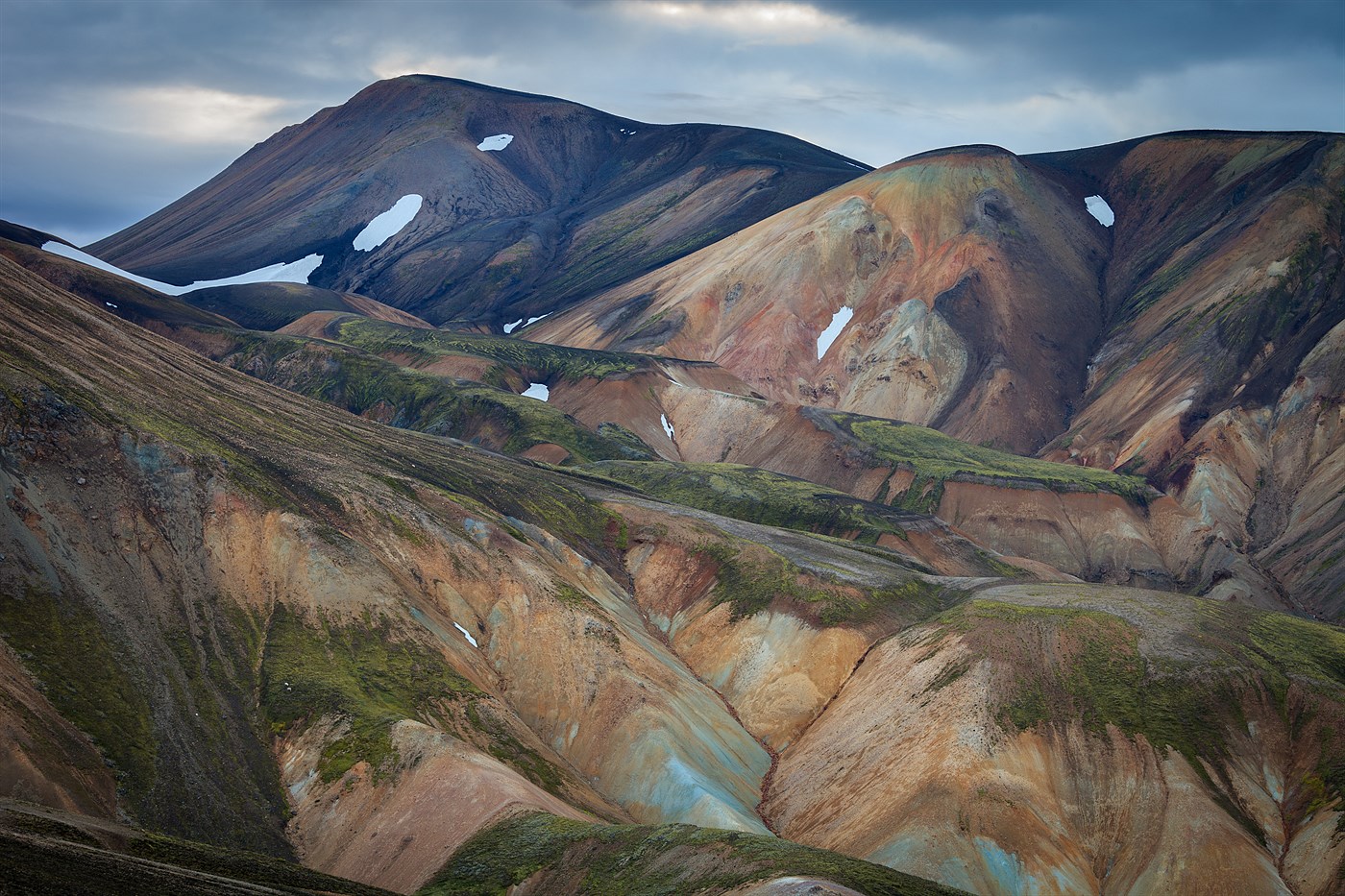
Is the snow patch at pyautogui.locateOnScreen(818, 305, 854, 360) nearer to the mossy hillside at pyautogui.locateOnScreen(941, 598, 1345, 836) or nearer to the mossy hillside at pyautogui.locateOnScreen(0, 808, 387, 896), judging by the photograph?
the mossy hillside at pyautogui.locateOnScreen(941, 598, 1345, 836)

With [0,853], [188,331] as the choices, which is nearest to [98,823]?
[0,853]

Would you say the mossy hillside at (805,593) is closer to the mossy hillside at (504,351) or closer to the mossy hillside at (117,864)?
the mossy hillside at (117,864)

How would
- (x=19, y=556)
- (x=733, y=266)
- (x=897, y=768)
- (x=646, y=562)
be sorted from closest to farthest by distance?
1. (x=19, y=556)
2. (x=897, y=768)
3. (x=646, y=562)
4. (x=733, y=266)

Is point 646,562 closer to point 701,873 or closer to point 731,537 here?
point 731,537

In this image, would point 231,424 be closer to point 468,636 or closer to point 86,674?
point 468,636

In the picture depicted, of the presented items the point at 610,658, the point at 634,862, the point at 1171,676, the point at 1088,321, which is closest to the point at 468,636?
the point at 610,658

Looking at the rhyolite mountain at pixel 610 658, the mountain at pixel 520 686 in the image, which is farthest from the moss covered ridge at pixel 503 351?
the mountain at pixel 520 686
